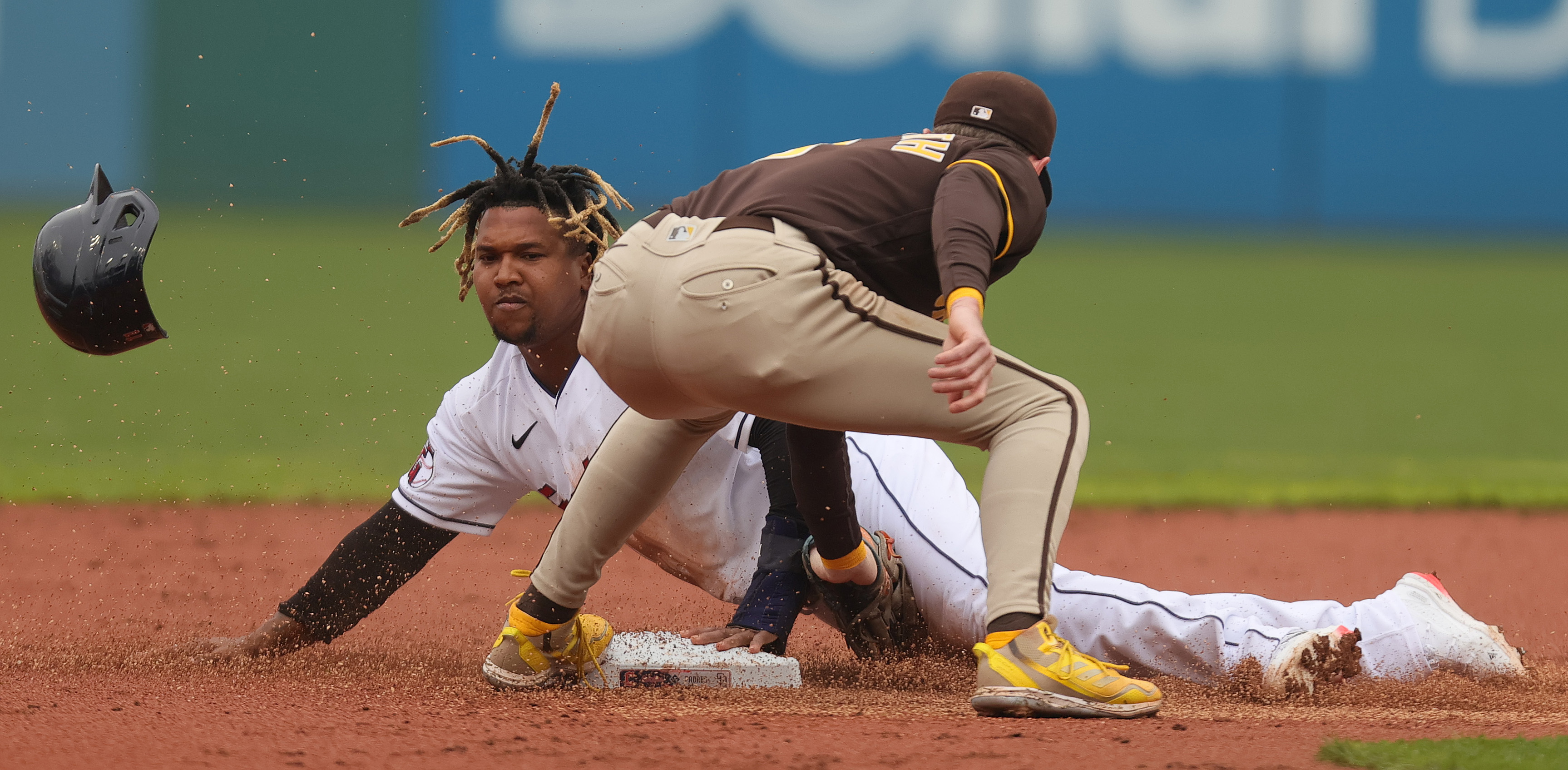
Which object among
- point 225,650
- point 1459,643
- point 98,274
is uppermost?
point 98,274

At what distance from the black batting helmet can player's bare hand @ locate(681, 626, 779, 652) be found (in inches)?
48.2

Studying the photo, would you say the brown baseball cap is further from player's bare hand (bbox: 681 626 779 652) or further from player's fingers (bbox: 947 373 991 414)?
player's bare hand (bbox: 681 626 779 652)

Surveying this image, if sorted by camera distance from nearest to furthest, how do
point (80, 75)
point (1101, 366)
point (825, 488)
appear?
point (825, 488)
point (1101, 366)
point (80, 75)

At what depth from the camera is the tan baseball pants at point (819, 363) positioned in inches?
86.2

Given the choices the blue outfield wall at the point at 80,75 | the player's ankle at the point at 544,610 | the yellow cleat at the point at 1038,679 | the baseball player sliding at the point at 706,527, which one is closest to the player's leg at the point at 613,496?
the player's ankle at the point at 544,610

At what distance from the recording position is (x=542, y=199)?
10.2 feet

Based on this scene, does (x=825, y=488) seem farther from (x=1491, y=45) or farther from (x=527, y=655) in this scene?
(x=1491, y=45)

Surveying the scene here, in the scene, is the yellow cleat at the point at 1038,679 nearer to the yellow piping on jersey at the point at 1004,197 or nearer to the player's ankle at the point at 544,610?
the yellow piping on jersey at the point at 1004,197

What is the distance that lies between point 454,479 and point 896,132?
9650 mm

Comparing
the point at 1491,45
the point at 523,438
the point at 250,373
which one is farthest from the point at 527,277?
the point at 1491,45

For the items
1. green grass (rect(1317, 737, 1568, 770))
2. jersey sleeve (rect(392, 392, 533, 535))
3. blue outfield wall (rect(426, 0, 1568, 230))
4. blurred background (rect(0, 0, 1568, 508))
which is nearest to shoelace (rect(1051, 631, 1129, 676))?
green grass (rect(1317, 737, 1568, 770))

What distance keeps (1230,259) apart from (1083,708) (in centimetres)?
1272

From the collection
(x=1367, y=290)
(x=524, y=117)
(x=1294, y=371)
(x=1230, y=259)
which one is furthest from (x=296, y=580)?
(x=1230, y=259)

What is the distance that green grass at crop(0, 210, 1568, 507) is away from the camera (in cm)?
643
